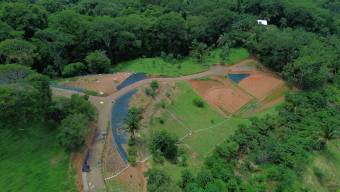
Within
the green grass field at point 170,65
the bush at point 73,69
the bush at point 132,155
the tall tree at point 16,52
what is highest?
the tall tree at point 16,52

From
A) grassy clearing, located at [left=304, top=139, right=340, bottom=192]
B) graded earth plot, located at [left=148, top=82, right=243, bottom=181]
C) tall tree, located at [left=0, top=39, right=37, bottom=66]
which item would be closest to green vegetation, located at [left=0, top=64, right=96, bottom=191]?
tall tree, located at [left=0, top=39, right=37, bottom=66]

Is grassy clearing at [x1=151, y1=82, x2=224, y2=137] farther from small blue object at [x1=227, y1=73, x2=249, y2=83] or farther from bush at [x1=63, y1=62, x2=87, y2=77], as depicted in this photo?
bush at [x1=63, y1=62, x2=87, y2=77]

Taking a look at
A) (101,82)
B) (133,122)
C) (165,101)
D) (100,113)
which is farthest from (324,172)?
(101,82)

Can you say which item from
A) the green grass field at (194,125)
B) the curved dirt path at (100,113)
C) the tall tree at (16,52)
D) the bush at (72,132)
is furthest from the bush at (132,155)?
the tall tree at (16,52)

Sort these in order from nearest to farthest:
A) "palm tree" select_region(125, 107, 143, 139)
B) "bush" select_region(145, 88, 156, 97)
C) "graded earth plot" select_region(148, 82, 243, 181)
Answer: "palm tree" select_region(125, 107, 143, 139)
"graded earth plot" select_region(148, 82, 243, 181)
"bush" select_region(145, 88, 156, 97)

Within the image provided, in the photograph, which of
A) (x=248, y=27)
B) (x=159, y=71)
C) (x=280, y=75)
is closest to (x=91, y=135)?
(x=159, y=71)

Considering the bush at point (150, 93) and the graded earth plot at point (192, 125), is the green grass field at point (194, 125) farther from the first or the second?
the bush at point (150, 93)

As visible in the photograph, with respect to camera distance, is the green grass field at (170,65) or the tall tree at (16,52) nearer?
the tall tree at (16,52)
